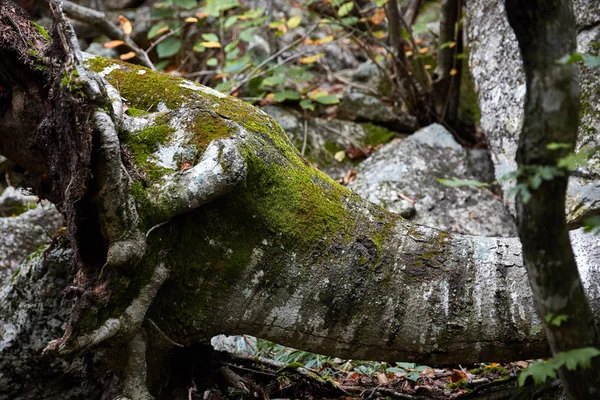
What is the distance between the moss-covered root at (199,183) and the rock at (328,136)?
2.95 metres

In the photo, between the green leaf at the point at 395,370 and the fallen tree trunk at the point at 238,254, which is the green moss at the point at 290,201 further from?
the green leaf at the point at 395,370

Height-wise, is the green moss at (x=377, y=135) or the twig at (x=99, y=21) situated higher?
the twig at (x=99, y=21)

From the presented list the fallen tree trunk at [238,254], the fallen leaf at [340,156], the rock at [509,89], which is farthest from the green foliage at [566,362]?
the fallen leaf at [340,156]

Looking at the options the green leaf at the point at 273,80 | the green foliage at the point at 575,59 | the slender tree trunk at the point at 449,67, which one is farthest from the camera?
the green leaf at the point at 273,80

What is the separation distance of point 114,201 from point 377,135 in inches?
141

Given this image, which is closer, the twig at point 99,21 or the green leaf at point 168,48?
the twig at point 99,21

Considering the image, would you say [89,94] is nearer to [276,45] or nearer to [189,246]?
[189,246]

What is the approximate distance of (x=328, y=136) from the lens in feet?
17.6

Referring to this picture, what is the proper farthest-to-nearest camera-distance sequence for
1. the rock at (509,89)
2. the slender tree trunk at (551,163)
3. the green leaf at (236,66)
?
1. the green leaf at (236,66)
2. the rock at (509,89)
3. the slender tree trunk at (551,163)

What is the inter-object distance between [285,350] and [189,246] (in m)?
1.45

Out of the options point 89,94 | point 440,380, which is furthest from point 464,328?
point 89,94

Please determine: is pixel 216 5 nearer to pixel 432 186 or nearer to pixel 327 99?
pixel 327 99

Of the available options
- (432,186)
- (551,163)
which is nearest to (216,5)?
(432,186)

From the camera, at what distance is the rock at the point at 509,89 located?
10.8ft
